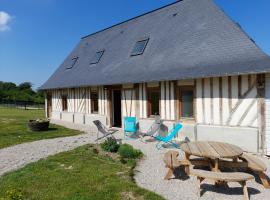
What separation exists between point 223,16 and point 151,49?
3.49m

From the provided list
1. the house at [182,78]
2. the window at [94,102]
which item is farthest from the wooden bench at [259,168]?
the window at [94,102]

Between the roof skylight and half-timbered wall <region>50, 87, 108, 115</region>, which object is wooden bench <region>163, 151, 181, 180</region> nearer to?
half-timbered wall <region>50, 87, 108, 115</region>

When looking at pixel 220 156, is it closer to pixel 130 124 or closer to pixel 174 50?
pixel 130 124

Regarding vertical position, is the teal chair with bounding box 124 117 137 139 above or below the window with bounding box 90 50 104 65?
below

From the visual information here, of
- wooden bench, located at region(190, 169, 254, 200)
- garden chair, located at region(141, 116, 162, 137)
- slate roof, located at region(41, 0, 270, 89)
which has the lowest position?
wooden bench, located at region(190, 169, 254, 200)

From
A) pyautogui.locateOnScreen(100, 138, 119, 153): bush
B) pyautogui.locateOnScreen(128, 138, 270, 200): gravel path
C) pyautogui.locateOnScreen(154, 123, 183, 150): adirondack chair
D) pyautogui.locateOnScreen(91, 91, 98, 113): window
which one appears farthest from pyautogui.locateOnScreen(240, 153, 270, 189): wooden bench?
pyautogui.locateOnScreen(91, 91, 98, 113): window

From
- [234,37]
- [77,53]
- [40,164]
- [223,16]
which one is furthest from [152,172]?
[77,53]

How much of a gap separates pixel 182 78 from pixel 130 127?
131 inches

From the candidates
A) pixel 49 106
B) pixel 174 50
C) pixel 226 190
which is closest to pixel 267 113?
pixel 226 190

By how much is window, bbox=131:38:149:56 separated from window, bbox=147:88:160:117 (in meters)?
2.78

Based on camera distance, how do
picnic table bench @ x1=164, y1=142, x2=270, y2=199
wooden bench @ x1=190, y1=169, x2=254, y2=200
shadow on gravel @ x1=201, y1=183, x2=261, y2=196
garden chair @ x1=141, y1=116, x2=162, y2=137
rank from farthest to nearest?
garden chair @ x1=141, y1=116, x2=162, y2=137
shadow on gravel @ x1=201, y1=183, x2=261, y2=196
picnic table bench @ x1=164, y1=142, x2=270, y2=199
wooden bench @ x1=190, y1=169, x2=254, y2=200

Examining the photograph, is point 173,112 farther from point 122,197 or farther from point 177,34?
point 122,197

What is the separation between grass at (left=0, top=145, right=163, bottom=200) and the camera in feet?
14.2

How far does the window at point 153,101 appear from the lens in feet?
33.1
